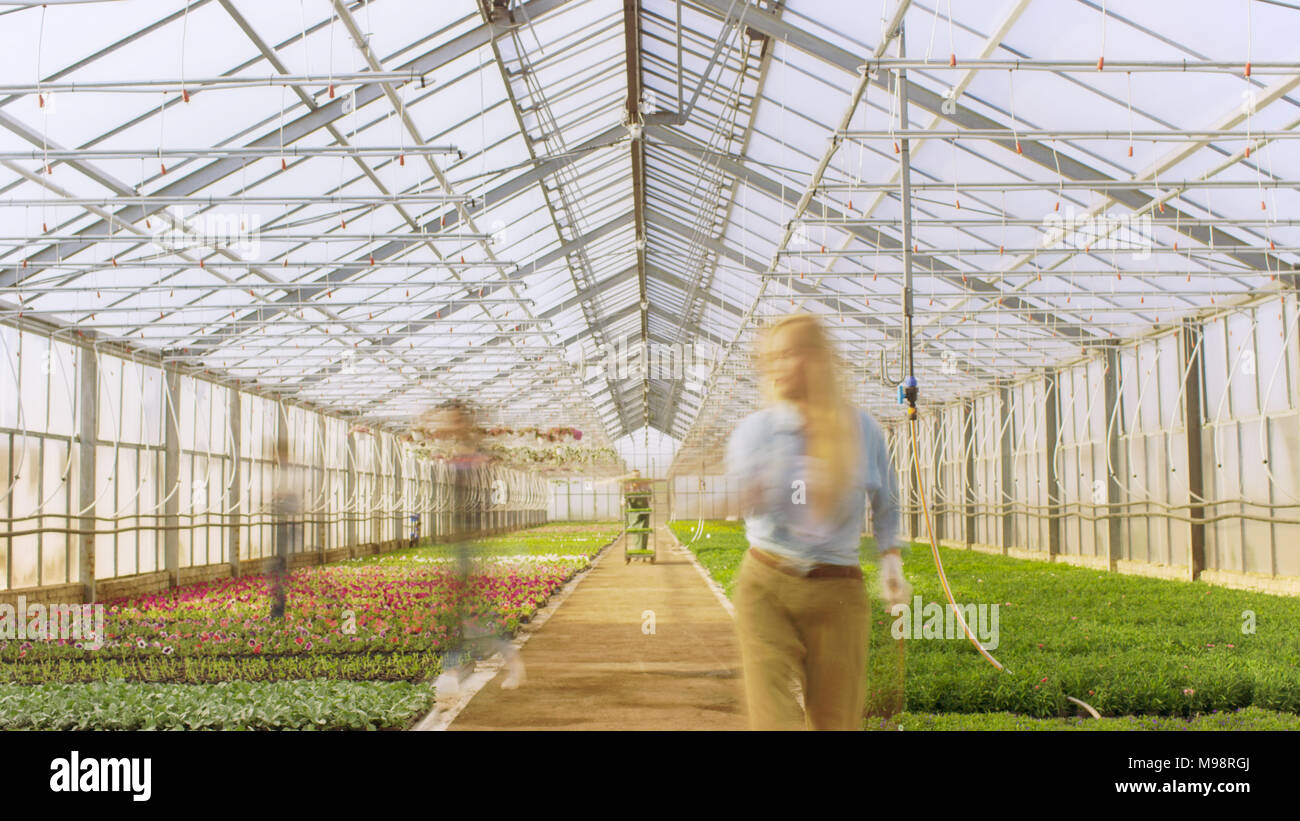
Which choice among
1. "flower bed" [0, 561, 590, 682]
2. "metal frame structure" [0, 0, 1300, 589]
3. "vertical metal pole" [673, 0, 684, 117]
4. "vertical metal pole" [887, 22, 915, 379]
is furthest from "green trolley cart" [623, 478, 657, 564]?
"vertical metal pole" [887, 22, 915, 379]

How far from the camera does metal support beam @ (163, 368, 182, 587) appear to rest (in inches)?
605

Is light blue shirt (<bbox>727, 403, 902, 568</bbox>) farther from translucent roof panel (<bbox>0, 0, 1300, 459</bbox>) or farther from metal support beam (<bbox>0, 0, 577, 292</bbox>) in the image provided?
metal support beam (<bbox>0, 0, 577, 292</bbox>)

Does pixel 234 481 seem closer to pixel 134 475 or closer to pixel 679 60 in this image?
pixel 134 475

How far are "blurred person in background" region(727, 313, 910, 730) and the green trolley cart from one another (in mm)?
17441

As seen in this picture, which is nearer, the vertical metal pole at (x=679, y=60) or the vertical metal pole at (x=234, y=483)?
the vertical metal pole at (x=679, y=60)

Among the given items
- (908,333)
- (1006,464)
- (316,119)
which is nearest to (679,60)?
(316,119)

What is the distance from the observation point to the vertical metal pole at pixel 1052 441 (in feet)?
66.1

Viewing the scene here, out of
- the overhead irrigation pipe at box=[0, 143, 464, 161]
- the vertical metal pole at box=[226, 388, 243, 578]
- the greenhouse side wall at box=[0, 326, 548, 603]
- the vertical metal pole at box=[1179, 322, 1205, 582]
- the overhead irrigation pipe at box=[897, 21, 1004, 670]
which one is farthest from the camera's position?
the vertical metal pole at box=[226, 388, 243, 578]

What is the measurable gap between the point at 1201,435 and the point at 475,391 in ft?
47.1

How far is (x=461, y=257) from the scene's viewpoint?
47.2 ft

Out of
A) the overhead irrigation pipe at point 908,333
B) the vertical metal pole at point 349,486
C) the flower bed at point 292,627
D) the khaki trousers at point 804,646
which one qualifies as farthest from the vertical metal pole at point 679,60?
the vertical metal pole at point 349,486

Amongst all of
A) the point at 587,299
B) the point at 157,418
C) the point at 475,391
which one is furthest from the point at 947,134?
the point at 475,391

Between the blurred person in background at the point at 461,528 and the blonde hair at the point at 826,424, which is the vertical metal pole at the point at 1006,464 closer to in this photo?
the blurred person in background at the point at 461,528

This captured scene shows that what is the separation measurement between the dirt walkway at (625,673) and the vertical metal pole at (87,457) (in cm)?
592
